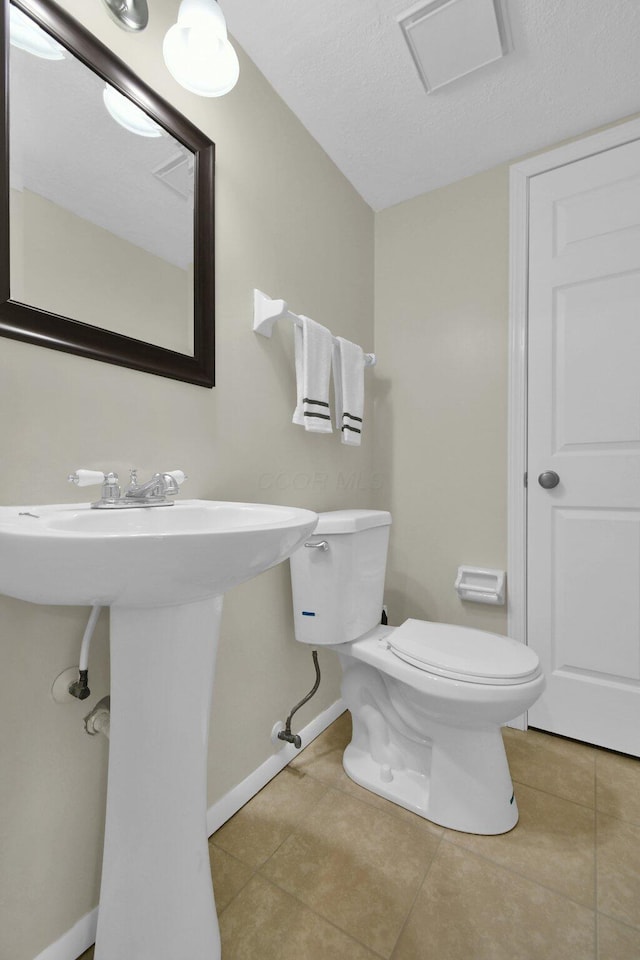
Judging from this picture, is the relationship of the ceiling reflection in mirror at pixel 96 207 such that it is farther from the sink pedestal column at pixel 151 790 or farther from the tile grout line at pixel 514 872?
the tile grout line at pixel 514 872

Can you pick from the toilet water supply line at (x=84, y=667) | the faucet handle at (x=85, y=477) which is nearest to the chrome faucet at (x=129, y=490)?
the faucet handle at (x=85, y=477)

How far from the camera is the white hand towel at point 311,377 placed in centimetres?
140

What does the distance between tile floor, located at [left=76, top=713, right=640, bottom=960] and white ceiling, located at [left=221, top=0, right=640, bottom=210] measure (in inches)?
86.4

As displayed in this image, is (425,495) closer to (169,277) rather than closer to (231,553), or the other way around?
(169,277)

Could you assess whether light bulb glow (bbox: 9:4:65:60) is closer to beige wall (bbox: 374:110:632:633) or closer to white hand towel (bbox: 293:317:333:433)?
white hand towel (bbox: 293:317:333:433)

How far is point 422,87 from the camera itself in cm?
143

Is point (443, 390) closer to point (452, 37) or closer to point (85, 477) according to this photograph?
point (452, 37)

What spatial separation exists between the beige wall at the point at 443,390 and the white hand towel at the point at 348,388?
0.37m

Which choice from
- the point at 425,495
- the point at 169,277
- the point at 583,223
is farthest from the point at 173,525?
the point at 583,223

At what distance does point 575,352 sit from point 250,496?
127 cm

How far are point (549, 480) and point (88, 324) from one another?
153cm

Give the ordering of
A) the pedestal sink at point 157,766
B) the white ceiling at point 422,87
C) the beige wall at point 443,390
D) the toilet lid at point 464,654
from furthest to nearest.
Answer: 1. the beige wall at point 443,390
2. the white ceiling at point 422,87
3. the toilet lid at point 464,654
4. the pedestal sink at point 157,766

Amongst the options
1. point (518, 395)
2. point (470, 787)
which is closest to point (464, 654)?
point (470, 787)

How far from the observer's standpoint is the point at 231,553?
59 cm
